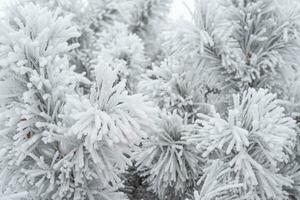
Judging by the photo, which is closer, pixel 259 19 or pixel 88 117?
pixel 88 117

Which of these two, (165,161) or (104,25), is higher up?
(104,25)

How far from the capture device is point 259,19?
41.8 inches

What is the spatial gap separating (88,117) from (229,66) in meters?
0.42

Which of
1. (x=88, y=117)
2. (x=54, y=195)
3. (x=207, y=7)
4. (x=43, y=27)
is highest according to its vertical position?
(x=207, y=7)

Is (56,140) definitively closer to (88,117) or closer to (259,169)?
(88,117)

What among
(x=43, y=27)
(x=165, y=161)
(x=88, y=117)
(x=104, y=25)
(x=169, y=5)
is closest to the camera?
(x=88, y=117)

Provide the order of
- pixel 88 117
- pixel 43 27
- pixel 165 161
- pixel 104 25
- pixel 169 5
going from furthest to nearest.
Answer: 1. pixel 169 5
2. pixel 104 25
3. pixel 165 161
4. pixel 43 27
5. pixel 88 117

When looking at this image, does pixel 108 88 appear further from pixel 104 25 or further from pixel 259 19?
pixel 104 25

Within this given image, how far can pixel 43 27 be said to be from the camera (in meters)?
0.84

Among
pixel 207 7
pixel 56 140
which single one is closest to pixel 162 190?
pixel 56 140

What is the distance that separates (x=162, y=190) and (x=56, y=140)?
12.6 inches

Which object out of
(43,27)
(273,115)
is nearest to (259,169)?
(273,115)

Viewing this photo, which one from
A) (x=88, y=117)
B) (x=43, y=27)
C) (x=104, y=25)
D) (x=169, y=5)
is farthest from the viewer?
(x=169, y=5)

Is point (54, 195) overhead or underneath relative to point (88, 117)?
underneath
